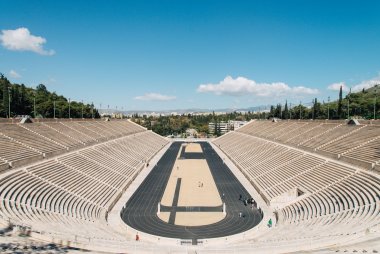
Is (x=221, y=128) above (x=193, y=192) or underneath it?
above

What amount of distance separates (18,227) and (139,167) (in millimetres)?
33419

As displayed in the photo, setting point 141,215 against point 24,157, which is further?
point 24,157

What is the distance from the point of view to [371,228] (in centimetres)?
1583

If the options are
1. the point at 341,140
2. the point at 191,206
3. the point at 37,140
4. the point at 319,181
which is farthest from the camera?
the point at 341,140

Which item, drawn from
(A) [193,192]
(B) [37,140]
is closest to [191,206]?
(A) [193,192]

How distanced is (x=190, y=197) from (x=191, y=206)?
3363 millimetres

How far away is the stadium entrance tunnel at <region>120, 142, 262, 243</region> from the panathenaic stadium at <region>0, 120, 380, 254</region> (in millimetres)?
100

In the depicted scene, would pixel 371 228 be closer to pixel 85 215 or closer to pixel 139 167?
pixel 85 215

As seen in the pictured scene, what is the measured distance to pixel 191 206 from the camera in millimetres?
30703

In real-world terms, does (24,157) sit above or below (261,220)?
above

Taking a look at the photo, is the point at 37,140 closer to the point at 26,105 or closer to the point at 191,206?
the point at 191,206

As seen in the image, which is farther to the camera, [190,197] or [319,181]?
[190,197]

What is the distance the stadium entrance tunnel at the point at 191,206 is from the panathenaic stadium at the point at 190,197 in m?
0.10

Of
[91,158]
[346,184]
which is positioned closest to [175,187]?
[91,158]
